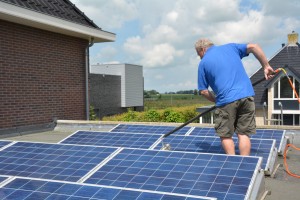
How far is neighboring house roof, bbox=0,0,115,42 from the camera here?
8.13 meters

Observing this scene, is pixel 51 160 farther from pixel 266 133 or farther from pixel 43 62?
pixel 43 62

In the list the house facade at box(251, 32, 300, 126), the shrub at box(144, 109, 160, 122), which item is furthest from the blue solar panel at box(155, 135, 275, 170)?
the house facade at box(251, 32, 300, 126)

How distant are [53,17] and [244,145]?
651cm

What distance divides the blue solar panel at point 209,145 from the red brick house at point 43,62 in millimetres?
4440

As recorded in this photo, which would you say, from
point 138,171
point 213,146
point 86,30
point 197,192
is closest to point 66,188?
point 138,171

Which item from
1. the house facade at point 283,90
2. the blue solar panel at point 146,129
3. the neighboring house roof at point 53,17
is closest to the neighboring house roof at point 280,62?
the house facade at point 283,90

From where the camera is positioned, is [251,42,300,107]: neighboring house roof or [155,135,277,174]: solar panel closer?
[155,135,277,174]: solar panel

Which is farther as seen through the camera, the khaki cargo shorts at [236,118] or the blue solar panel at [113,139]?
the blue solar panel at [113,139]

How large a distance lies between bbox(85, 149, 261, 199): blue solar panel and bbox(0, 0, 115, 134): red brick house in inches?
214

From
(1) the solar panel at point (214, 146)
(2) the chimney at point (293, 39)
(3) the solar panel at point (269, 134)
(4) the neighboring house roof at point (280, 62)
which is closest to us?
(1) the solar panel at point (214, 146)

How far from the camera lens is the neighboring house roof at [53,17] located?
813cm

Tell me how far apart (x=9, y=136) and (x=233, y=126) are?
5.89 m

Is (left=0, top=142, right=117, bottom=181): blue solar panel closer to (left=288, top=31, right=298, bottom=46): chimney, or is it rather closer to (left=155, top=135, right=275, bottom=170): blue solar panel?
(left=155, top=135, right=275, bottom=170): blue solar panel

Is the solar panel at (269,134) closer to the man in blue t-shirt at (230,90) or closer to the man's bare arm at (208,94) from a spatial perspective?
the man in blue t-shirt at (230,90)
